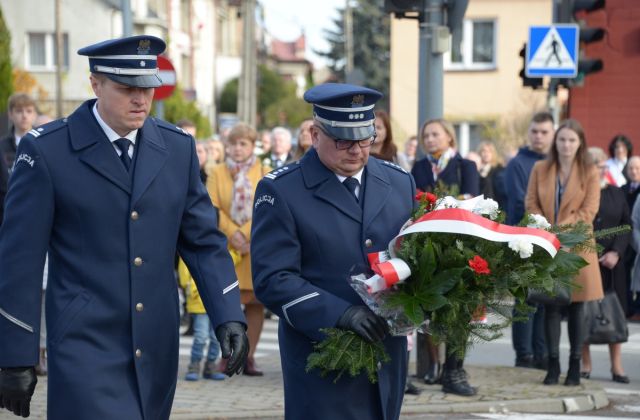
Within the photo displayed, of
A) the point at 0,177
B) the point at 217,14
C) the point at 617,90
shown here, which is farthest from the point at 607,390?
the point at 217,14

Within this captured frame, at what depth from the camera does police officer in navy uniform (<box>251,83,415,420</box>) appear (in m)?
5.00

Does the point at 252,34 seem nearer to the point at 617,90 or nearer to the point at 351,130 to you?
the point at 617,90

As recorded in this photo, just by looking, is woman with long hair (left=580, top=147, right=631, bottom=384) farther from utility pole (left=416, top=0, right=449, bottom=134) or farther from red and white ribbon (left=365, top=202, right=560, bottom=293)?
red and white ribbon (left=365, top=202, right=560, bottom=293)

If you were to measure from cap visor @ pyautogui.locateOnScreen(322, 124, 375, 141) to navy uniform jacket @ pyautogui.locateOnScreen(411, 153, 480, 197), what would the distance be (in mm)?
4513

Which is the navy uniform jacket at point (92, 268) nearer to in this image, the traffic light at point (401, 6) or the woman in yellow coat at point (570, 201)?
the woman in yellow coat at point (570, 201)

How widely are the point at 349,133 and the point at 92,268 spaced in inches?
45.1

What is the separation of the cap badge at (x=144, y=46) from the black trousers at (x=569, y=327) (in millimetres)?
5448

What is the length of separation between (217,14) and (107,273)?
59993mm

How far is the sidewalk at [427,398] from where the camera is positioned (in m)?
8.43

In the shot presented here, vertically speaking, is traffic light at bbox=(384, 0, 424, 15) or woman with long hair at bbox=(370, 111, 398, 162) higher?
traffic light at bbox=(384, 0, 424, 15)

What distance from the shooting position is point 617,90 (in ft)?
62.9

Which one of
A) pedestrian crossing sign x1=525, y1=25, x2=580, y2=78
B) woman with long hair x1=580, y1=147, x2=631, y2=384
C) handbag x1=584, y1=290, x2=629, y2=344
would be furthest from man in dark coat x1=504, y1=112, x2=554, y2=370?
pedestrian crossing sign x1=525, y1=25, x2=580, y2=78

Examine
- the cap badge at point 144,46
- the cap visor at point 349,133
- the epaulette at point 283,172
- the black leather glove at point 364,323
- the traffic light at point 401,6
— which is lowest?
the black leather glove at point 364,323

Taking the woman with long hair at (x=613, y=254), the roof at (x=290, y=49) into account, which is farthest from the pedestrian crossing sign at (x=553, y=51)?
the roof at (x=290, y=49)
